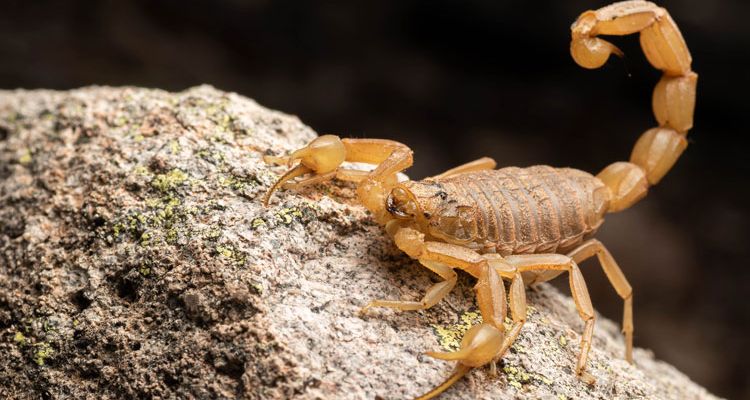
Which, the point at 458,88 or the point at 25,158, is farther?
the point at 458,88

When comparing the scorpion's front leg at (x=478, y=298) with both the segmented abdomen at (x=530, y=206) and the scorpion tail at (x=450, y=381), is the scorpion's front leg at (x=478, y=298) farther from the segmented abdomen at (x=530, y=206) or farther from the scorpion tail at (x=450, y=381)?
the segmented abdomen at (x=530, y=206)

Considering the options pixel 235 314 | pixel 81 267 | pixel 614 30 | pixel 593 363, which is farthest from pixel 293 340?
pixel 614 30

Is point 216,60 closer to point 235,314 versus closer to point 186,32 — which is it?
point 186,32

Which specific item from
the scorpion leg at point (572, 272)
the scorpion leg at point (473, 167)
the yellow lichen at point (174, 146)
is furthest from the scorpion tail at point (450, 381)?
the yellow lichen at point (174, 146)

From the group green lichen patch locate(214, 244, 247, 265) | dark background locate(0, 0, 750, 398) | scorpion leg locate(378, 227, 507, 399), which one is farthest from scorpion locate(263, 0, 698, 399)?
dark background locate(0, 0, 750, 398)

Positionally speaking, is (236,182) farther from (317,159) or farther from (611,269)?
(611,269)

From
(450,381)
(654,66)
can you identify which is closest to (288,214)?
(450,381)

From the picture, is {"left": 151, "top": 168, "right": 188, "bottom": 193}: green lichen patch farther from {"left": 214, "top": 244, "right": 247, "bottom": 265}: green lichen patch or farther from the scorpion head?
the scorpion head
